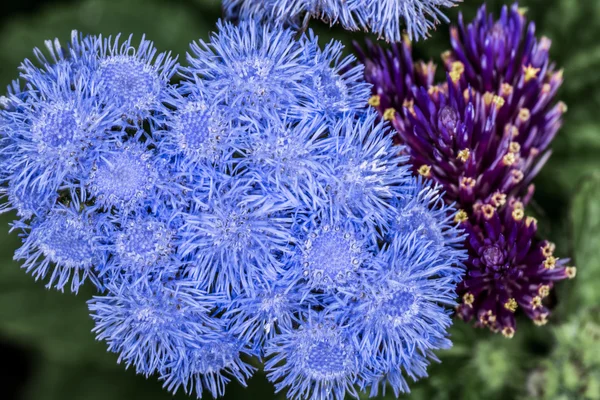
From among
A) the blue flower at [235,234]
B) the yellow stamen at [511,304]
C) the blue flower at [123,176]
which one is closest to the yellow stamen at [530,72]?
the yellow stamen at [511,304]

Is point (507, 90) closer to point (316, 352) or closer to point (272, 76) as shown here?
point (272, 76)

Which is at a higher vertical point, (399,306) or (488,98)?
(488,98)

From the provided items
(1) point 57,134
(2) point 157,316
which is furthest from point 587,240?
(1) point 57,134

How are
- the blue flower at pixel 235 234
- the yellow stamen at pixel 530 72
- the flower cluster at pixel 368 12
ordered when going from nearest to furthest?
the blue flower at pixel 235 234 → the flower cluster at pixel 368 12 → the yellow stamen at pixel 530 72

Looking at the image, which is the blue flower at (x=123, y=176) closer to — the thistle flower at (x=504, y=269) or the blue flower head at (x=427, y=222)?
the blue flower head at (x=427, y=222)

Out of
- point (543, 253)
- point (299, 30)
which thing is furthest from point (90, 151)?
point (543, 253)
